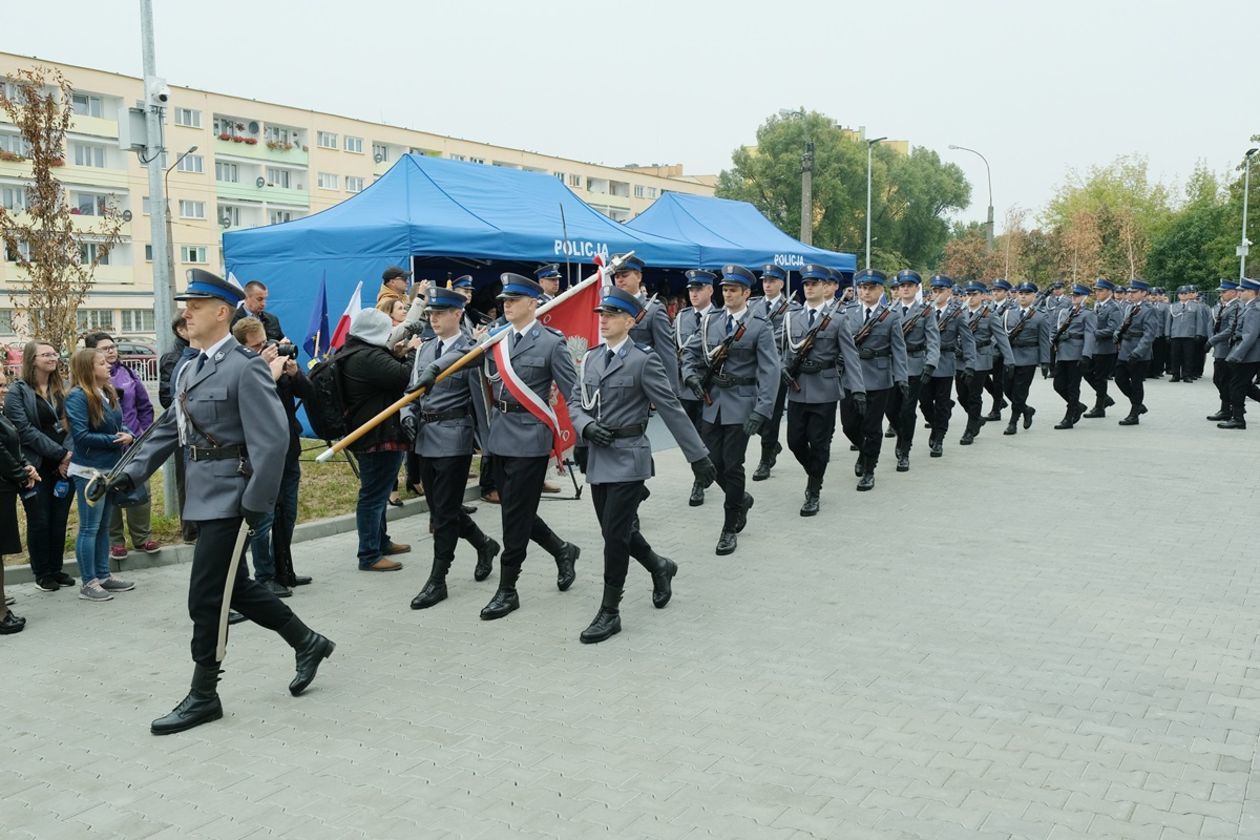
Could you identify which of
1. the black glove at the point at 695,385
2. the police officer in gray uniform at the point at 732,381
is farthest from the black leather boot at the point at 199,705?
the black glove at the point at 695,385

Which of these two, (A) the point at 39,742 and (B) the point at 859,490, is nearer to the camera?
(A) the point at 39,742

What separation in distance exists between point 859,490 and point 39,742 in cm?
738

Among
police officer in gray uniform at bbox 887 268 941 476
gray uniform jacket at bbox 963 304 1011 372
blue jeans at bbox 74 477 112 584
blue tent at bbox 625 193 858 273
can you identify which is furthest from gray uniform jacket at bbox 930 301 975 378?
blue jeans at bbox 74 477 112 584

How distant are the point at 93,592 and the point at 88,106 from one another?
52853mm

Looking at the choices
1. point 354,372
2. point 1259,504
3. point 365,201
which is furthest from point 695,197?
point 354,372

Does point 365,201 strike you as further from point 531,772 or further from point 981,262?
point 981,262

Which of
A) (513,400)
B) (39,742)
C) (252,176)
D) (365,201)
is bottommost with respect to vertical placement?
(39,742)

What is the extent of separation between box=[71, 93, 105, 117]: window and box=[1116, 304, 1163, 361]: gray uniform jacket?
4927 centimetres

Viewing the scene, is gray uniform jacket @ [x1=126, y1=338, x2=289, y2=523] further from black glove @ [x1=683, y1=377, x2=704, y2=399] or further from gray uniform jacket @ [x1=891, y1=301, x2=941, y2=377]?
gray uniform jacket @ [x1=891, y1=301, x2=941, y2=377]

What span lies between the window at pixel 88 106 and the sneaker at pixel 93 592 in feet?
170

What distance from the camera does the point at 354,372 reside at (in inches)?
282

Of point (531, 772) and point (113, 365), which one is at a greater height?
point (113, 365)

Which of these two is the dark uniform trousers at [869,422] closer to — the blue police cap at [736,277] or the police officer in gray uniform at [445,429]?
the blue police cap at [736,277]

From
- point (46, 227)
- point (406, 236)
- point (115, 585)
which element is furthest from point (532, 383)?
point (46, 227)
